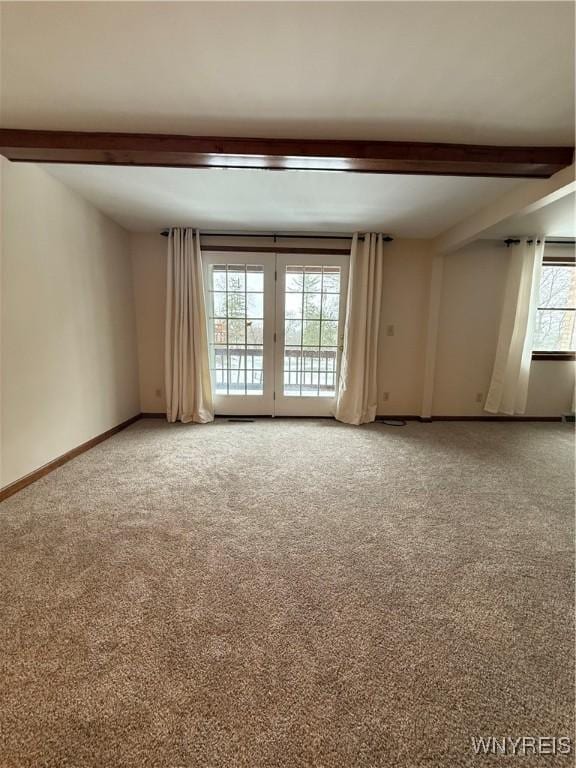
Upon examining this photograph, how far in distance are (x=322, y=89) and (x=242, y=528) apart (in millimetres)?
2305

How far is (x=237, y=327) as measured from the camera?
11.6ft

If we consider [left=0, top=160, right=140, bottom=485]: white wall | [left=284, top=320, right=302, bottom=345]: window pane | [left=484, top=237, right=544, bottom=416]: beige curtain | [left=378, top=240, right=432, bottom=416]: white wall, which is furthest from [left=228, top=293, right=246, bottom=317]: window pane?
[left=484, top=237, right=544, bottom=416]: beige curtain

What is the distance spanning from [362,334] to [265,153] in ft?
7.02

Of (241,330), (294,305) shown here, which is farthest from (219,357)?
(294,305)

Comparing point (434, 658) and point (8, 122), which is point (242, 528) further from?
point (8, 122)

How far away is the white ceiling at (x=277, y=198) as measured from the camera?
214 centimetres

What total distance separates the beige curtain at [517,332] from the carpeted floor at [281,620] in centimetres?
170

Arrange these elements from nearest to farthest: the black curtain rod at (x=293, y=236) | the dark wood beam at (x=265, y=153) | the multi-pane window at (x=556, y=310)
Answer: the dark wood beam at (x=265, y=153), the black curtain rod at (x=293, y=236), the multi-pane window at (x=556, y=310)

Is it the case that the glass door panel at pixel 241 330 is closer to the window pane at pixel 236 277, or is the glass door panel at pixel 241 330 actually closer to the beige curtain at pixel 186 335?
the window pane at pixel 236 277

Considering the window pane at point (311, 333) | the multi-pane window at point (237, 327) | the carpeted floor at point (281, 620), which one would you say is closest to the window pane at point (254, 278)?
the multi-pane window at point (237, 327)

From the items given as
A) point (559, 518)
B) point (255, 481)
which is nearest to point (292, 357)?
point (255, 481)

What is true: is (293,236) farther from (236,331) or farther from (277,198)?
(236,331)

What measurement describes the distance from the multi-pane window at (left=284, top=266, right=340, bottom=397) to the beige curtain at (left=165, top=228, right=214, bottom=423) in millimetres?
1027

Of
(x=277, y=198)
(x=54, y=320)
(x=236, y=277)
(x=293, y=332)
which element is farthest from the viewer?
(x=293, y=332)
